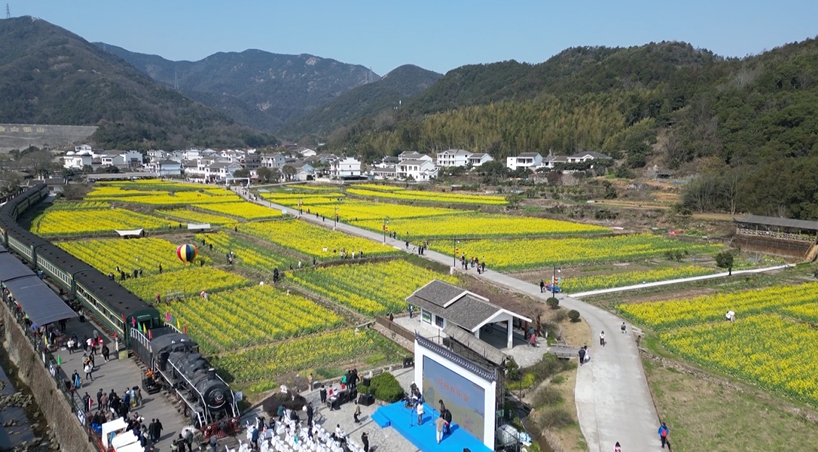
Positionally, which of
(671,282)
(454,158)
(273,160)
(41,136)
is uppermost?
(41,136)

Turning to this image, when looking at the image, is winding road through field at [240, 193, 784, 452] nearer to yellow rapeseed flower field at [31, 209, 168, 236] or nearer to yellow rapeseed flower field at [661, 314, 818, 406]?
yellow rapeseed flower field at [661, 314, 818, 406]

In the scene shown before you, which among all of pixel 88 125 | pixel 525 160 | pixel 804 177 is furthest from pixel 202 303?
pixel 88 125

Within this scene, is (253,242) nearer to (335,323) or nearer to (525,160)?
(335,323)

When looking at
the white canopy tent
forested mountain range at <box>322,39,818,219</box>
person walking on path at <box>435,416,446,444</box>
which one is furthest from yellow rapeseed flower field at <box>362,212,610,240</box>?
the white canopy tent

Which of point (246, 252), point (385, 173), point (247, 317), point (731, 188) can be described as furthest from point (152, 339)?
point (385, 173)

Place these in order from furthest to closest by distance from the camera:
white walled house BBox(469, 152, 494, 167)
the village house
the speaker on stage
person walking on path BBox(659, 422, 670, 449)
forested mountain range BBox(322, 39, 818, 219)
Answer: white walled house BBox(469, 152, 494, 167) → the village house → forested mountain range BBox(322, 39, 818, 219) → the speaker on stage → person walking on path BBox(659, 422, 670, 449)

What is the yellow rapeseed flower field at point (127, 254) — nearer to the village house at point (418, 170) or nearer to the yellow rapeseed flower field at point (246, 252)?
the yellow rapeseed flower field at point (246, 252)

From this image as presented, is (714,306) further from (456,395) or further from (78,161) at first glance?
(78,161)
